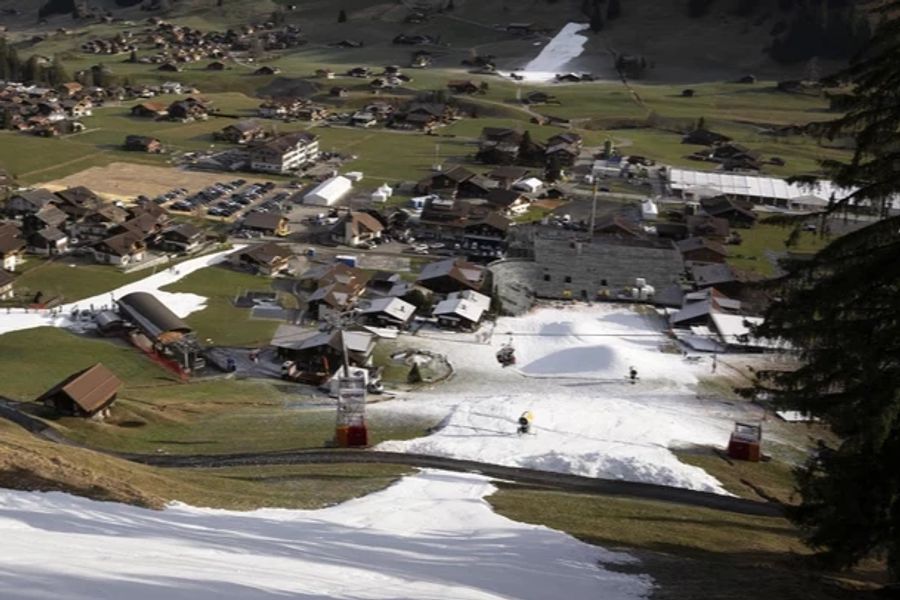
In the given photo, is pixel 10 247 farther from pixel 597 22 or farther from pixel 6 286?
pixel 597 22

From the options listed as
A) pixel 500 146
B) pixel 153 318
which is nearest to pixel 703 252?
pixel 153 318

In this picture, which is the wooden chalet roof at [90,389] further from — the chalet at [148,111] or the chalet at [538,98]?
the chalet at [538,98]

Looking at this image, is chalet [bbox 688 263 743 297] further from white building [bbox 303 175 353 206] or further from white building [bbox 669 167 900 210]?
white building [bbox 303 175 353 206]

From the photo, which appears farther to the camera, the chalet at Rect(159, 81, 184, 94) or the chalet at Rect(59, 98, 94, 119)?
the chalet at Rect(159, 81, 184, 94)

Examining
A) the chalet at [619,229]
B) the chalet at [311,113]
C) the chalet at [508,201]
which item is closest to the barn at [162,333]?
the chalet at [619,229]

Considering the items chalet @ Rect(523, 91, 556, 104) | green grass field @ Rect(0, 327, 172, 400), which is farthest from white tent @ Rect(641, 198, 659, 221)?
chalet @ Rect(523, 91, 556, 104)

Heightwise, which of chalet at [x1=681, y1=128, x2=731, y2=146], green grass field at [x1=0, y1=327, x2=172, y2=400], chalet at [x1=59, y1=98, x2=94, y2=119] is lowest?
green grass field at [x1=0, y1=327, x2=172, y2=400]
